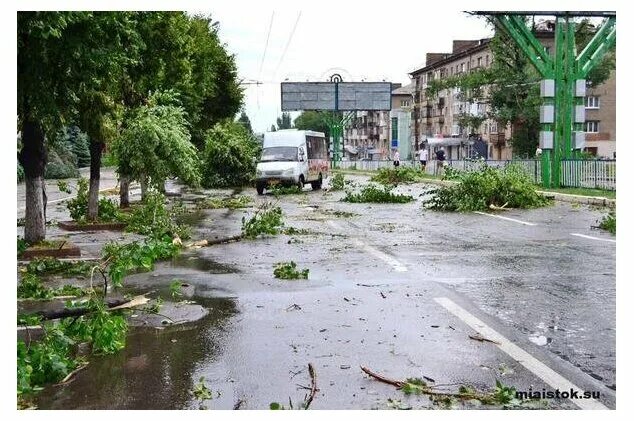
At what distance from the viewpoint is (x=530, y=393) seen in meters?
5.20

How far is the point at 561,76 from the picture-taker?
2803 cm

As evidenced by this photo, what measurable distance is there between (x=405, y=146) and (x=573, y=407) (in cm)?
12468

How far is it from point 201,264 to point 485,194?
40.4 ft

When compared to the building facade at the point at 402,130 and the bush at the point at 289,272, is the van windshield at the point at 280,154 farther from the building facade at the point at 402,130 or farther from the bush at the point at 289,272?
the building facade at the point at 402,130

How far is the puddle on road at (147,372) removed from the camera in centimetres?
518

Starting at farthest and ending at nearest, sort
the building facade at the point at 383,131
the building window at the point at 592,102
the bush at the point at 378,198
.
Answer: the building facade at the point at 383,131 → the building window at the point at 592,102 → the bush at the point at 378,198

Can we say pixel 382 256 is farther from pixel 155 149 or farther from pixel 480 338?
pixel 155 149

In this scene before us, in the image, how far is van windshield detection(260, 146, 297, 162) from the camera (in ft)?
113

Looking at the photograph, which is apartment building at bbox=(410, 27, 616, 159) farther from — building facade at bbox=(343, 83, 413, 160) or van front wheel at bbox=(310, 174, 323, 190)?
van front wheel at bbox=(310, 174, 323, 190)

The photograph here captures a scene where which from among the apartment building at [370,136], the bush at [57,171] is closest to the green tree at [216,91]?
the bush at [57,171]

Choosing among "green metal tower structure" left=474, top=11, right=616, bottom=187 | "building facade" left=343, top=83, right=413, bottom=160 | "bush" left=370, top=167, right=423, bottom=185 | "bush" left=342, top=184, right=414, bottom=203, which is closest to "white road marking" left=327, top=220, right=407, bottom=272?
"bush" left=342, top=184, right=414, bottom=203

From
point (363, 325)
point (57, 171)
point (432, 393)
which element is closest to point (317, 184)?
point (57, 171)

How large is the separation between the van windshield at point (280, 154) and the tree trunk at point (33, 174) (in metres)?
21.5

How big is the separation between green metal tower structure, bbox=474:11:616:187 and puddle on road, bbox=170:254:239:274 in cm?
1843
